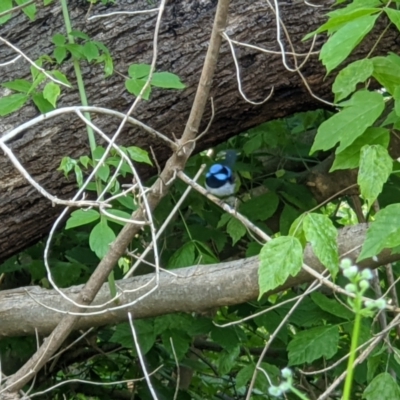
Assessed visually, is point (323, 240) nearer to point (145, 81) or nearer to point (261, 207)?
point (145, 81)

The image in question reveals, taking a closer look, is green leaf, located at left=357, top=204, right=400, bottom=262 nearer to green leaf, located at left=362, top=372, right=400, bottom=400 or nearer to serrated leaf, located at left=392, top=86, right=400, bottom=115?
serrated leaf, located at left=392, top=86, right=400, bottom=115

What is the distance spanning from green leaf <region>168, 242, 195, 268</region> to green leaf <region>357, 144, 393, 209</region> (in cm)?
96

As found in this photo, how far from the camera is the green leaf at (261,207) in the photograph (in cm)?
235

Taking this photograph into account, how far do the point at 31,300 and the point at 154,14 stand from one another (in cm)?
84

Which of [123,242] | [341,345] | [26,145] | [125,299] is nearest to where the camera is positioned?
[123,242]

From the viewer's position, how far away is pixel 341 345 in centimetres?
238

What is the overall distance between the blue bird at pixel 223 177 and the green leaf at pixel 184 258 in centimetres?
43

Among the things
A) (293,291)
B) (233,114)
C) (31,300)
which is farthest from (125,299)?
(293,291)

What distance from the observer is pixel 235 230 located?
2.21 m

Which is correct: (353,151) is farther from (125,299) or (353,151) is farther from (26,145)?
(26,145)

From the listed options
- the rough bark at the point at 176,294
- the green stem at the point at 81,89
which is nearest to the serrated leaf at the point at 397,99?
the rough bark at the point at 176,294

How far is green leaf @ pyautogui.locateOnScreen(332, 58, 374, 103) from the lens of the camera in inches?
52.7

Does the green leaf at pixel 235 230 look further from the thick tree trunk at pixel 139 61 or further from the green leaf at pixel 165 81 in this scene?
the green leaf at pixel 165 81

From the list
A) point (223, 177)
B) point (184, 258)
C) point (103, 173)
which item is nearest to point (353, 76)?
point (103, 173)
